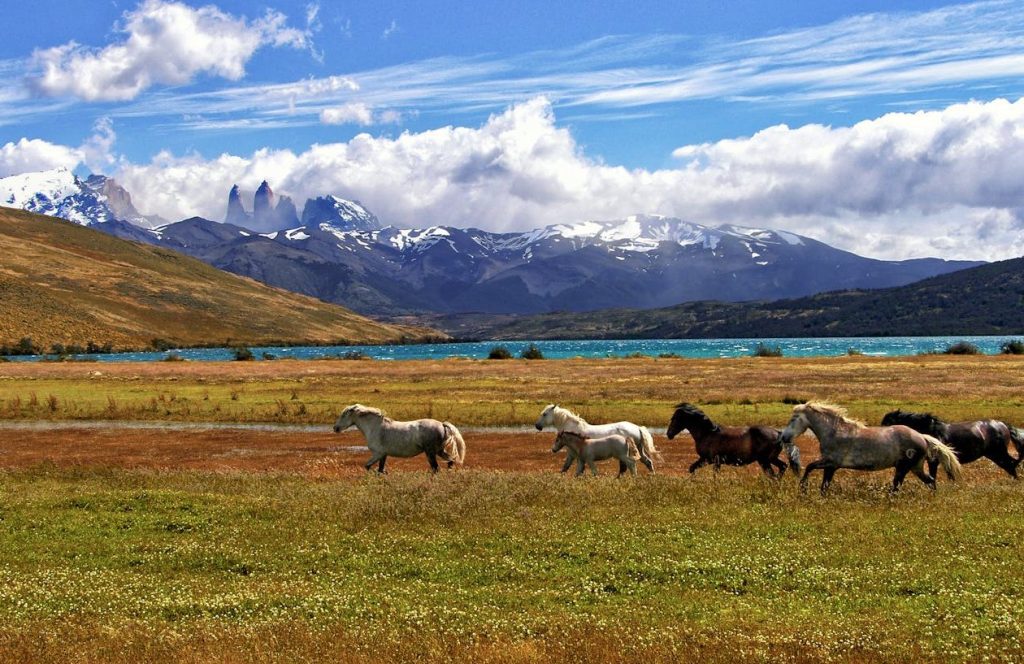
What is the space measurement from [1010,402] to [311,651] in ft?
181

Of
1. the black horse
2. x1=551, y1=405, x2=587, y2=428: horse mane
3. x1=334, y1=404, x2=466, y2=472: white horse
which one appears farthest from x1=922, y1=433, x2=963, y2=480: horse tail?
x1=334, y1=404, x2=466, y2=472: white horse

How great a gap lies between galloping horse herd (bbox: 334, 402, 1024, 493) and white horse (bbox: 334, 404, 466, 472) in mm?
32

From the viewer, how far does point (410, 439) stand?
2666cm

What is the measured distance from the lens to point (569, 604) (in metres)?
13.0

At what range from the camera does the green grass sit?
1102 centimetres

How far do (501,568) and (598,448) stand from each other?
35.2 feet

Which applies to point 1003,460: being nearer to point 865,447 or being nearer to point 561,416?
point 865,447

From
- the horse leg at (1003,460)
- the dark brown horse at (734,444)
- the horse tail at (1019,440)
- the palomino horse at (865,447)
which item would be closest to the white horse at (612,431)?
the dark brown horse at (734,444)

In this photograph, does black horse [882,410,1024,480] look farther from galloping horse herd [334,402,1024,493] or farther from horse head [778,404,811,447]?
horse head [778,404,811,447]

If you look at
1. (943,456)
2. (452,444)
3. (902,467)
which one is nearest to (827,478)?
(902,467)

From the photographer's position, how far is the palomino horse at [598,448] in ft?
82.6

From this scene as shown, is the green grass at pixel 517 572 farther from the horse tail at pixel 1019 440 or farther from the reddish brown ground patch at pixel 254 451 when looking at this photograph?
the reddish brown ground patch at pixel 254 451

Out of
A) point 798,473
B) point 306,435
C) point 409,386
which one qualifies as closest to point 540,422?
point 798,473

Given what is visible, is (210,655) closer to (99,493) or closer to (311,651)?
(311,651)
